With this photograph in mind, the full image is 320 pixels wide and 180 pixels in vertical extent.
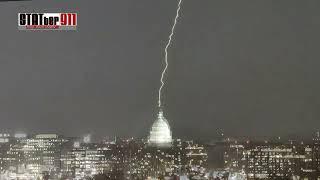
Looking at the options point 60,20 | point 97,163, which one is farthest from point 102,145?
point 60,20

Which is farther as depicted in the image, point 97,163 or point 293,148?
point 97,163

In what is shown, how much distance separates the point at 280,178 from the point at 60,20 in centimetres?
550

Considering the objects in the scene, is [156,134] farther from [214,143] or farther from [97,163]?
[214,143]

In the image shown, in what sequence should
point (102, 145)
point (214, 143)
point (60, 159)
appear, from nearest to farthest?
point (214, 143)
point (102, 145)
point (60, 159)

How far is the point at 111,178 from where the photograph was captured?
8.12 meters

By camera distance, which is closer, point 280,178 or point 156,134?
point 280,178

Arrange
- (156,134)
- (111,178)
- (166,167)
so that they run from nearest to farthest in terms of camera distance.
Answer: (111,178) → (166,167) → (156,134)

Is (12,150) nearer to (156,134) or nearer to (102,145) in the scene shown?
(102,145)

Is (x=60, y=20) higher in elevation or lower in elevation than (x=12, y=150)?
higher

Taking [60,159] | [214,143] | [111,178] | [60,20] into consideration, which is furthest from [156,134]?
[60,20]

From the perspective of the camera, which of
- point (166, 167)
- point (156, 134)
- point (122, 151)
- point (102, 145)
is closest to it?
point (166, 167)

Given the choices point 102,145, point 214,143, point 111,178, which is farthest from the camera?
point 102,145

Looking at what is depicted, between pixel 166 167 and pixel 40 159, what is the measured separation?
118 inches

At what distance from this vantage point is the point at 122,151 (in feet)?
34.8
